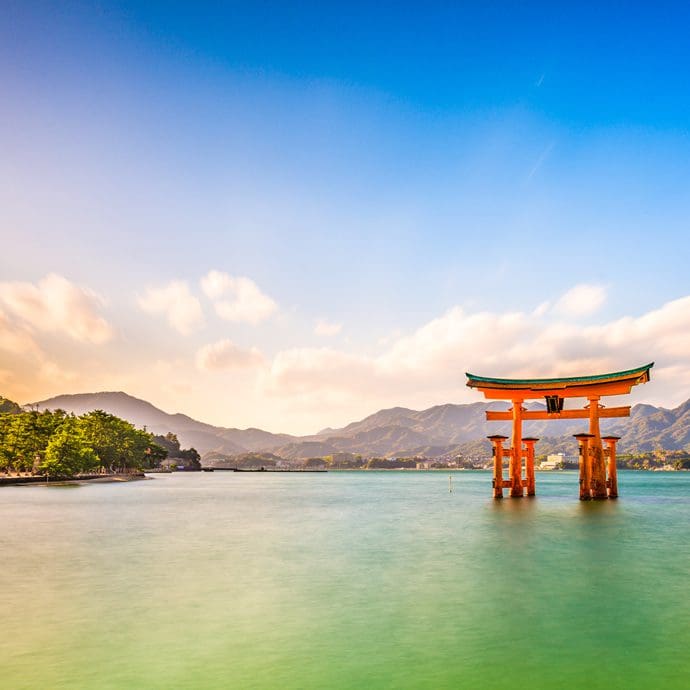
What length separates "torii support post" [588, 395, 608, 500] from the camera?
124 feet

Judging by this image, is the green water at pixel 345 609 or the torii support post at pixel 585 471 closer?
the green water at pixel 345 609

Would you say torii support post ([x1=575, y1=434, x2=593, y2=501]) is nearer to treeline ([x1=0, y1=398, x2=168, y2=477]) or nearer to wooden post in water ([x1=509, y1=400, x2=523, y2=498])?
wooden post in water ([x1=509, y1=400, x2=523, y2=498])

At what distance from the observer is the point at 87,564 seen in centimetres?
1894

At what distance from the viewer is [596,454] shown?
38812 millimetres

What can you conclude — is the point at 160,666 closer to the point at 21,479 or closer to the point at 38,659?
the point at 38,659

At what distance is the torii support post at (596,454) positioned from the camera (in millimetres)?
37688

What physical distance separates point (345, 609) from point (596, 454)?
30.9 meters

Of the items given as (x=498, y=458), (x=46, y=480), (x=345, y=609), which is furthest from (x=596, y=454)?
(x=46, y=480)

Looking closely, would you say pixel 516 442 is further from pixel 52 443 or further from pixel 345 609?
pixel 52 443

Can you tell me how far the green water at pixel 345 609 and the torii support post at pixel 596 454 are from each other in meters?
10.9

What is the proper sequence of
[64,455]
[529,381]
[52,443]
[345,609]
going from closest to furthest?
[345,609] < [529,381] < [52,443] < [64,455]

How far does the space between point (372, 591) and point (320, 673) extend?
606 cm

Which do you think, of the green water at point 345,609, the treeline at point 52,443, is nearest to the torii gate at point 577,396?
the green water at point 345,609

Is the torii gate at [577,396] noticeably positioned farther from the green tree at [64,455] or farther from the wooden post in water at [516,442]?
the green tree at [64,455]
